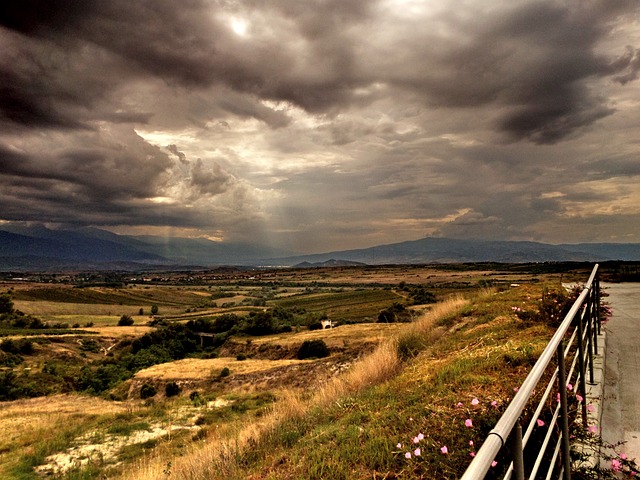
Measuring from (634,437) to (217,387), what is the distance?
3431 cm

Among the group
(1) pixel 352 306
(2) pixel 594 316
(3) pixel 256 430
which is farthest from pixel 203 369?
(1) pixel 352 306

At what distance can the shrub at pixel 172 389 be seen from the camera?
3672cm

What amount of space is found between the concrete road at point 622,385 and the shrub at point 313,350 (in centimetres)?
3133

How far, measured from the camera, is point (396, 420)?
5.37 metres

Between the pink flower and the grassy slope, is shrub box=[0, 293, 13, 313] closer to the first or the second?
the grassy slope

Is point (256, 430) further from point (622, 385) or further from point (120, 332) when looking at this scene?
point (120, 332)

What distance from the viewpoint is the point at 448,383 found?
241 inches

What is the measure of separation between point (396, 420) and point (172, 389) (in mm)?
37028

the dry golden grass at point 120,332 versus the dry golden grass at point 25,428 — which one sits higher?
the dry golden grass at point 25,428

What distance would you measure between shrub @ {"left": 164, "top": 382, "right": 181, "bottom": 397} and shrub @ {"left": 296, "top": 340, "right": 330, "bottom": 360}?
1218cm

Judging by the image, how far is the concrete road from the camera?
4.03 metres

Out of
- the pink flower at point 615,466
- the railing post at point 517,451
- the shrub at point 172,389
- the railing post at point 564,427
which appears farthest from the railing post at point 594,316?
the shrub at point 172,389

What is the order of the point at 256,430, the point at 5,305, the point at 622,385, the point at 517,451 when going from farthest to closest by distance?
the point at 5,305 < the point at 256,430 < the point at 622,385 < the point at 517,451

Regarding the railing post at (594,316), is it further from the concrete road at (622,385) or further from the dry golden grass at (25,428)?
the dry golden grass at (25,428)
